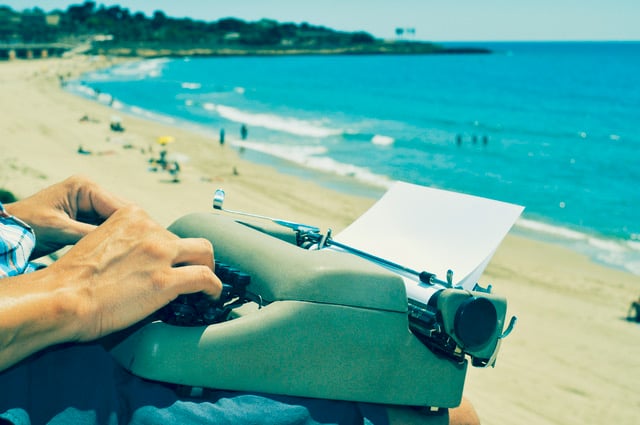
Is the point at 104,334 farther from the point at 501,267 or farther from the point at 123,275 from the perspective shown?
the point at 501,267

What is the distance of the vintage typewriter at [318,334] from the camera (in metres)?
1.59

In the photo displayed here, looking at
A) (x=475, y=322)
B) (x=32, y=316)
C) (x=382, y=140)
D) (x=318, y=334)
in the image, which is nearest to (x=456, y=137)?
(x=382, y=140)

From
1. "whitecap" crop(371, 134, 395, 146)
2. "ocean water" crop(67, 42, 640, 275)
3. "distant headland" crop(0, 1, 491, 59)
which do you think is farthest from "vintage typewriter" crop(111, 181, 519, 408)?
"distant headland" crop(0, 1, 491, 59)

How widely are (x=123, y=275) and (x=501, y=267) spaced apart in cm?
1158

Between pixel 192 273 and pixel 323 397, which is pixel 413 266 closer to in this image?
pixel 323 397

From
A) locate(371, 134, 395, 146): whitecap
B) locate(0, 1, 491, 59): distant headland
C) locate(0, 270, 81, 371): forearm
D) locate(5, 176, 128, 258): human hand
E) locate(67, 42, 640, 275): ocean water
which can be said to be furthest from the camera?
locate(0, 1, 491, 59): distant headland

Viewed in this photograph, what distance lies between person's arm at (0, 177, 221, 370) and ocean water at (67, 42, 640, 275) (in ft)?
44.6

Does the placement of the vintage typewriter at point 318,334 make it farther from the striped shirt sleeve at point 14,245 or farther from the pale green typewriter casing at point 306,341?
the striped shirt sleeve at point 14,245

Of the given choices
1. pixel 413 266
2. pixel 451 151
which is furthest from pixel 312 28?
pixel 413 266

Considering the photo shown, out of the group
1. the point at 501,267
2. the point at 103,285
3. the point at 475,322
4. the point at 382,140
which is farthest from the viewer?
the point at 382,140

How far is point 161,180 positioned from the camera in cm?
1565

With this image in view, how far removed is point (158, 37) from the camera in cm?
12538

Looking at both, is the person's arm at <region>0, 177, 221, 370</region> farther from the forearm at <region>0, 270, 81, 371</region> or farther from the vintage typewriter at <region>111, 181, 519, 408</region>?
the vintage typewriter at <region>111, 181, 519, 408</region>

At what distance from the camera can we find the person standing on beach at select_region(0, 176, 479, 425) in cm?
137
